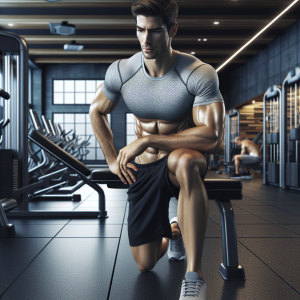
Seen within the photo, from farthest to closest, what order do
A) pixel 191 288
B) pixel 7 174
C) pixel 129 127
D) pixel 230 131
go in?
pixel 129 127 → pixel 230 131 → pixel 7 174 → pixel 191 288

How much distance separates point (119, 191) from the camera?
488cm

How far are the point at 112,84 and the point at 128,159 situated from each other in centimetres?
38

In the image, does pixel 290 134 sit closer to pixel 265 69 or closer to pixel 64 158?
pixel 64 158

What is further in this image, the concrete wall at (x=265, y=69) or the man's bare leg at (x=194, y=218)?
the concrete wall at (x=265, y=69)

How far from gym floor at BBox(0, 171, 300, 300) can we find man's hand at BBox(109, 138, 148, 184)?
48 cm

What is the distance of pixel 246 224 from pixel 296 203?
141 centimetres

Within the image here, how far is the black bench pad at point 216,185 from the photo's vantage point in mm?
1309

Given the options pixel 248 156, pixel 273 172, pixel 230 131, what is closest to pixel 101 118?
pixel 273 172

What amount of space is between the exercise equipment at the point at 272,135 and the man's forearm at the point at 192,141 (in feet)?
15.2

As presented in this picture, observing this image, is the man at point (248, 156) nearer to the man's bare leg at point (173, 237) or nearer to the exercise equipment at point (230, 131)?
the exercise equipment at point (230, 131)

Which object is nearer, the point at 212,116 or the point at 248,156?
the point at 212,116

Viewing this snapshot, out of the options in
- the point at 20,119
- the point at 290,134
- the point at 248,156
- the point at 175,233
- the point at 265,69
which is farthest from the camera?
the point at 265,69

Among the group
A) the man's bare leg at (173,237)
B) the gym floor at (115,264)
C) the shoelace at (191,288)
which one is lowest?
the gym floor at (115,264)

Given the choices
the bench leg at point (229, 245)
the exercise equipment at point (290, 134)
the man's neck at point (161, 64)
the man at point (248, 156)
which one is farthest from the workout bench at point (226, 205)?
the man at point (248, 156)
